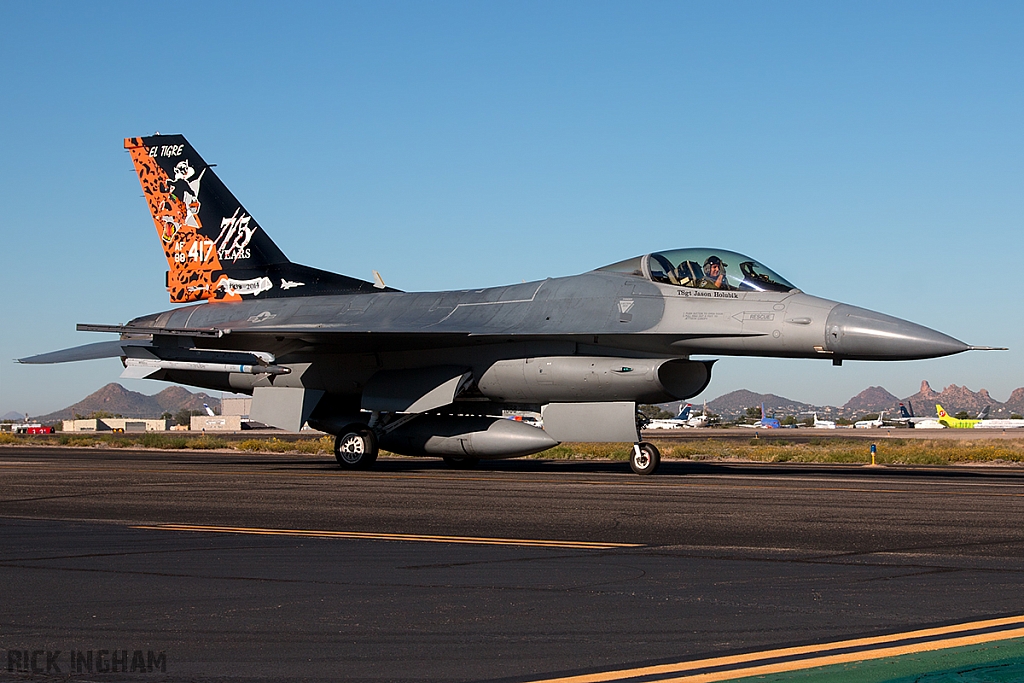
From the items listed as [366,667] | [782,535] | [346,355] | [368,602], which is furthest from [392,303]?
[366,667]

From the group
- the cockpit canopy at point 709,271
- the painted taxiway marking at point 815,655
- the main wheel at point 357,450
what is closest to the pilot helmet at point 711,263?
the cockpit canopy at point 709,271

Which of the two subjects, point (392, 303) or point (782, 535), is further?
point (392, 303)

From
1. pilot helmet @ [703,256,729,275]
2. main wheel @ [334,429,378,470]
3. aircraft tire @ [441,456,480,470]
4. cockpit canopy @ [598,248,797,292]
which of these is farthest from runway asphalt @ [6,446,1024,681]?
aircraft tire @ [441,456,480,470]

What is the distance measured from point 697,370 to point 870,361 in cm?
314

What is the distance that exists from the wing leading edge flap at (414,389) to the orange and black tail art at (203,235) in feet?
12.6

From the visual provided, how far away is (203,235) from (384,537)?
16.5m

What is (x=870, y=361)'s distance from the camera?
54.9ft

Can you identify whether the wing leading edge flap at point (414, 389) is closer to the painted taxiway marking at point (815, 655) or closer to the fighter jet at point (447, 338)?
the fighter jet at point (447, 338)

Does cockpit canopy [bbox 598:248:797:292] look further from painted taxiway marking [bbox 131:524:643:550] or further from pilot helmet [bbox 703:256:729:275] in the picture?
painted taxiway marking [bbox 131:524:643:550]

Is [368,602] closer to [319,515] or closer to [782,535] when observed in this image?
[782,535]

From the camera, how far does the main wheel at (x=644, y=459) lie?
18094mm

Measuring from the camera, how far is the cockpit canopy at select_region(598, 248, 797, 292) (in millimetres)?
17672

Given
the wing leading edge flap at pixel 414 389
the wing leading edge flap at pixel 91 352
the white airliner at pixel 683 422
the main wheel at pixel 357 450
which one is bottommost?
the white airliner at pixel 683 422

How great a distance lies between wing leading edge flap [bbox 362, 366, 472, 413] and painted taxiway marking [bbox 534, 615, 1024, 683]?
1477 centimetres
